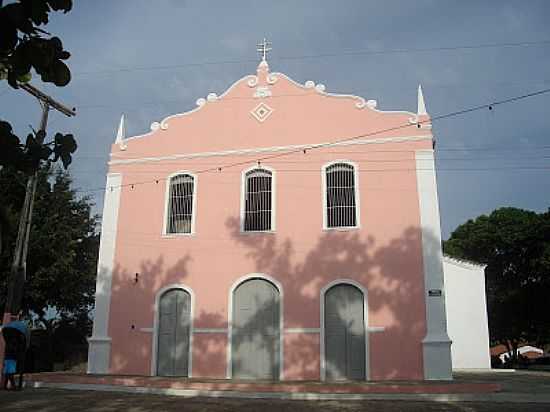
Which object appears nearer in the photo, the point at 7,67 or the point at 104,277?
the point at 7,67

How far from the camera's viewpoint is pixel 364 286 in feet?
47.0

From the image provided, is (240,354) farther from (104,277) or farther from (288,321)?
(104,277)

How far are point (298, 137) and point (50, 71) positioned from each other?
13130 mm

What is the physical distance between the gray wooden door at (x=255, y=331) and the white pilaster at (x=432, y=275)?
12.4 ft

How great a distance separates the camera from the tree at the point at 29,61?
2607 millimetres

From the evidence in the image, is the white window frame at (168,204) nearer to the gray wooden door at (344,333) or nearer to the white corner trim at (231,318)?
the white corner trim at (231,318)

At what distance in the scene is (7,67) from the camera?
2959 mm

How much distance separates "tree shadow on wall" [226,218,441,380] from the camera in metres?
13.8

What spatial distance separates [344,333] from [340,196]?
3.59 m

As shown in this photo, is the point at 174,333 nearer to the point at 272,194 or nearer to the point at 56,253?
the point at 272,194

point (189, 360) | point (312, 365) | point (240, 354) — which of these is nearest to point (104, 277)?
point (189, 360)

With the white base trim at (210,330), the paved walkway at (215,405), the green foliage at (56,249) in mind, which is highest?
the green foliage at (56,249)

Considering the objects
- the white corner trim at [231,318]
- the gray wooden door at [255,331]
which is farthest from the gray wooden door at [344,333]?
the gray wooden door at [255,331]

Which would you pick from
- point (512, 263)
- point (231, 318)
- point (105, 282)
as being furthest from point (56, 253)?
point (512, 263)
